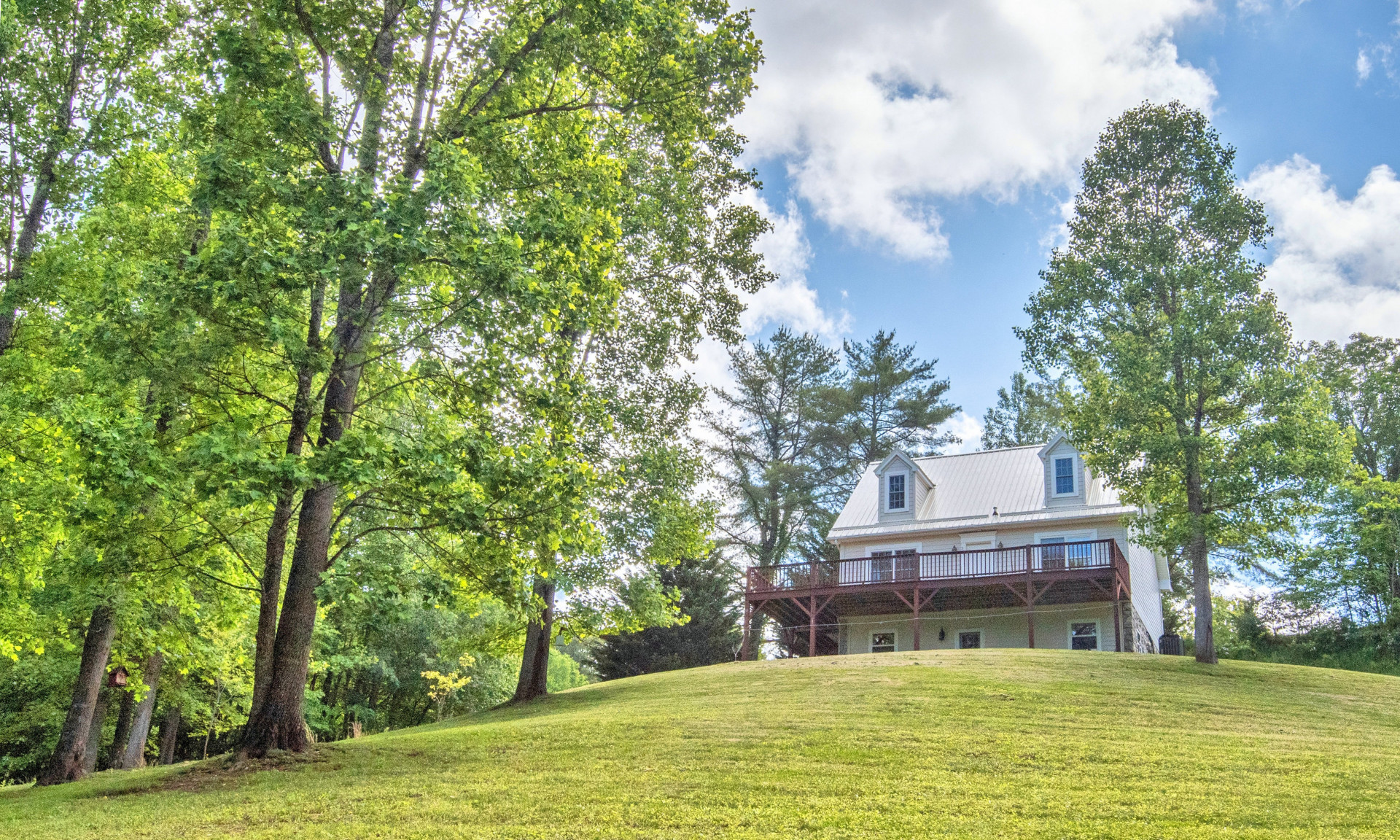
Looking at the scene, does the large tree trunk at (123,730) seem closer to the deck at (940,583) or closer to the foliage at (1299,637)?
the deck at (940,583)

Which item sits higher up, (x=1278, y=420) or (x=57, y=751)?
(x=1278, y=420)

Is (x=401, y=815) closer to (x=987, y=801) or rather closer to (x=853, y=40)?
(x=987, y=801)

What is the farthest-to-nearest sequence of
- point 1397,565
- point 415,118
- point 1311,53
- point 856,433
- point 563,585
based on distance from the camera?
point 856,433
point 1397,565
point 1311,53
point 563,585
point 415,118

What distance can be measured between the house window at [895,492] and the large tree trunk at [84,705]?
2068cm

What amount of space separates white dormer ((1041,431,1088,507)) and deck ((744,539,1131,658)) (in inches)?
86.2

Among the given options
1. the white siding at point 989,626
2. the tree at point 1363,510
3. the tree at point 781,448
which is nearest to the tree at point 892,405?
the tree at point 781,448

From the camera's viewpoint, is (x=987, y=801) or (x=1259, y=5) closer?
(x=987, y=801)

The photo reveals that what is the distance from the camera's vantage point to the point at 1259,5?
17609 millimetres

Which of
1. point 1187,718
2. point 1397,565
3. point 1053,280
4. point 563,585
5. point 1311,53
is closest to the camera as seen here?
point 1187,718

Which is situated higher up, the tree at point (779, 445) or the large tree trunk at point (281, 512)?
the tree at point (779, 445)

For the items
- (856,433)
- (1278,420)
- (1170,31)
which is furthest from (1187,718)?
(856,433)

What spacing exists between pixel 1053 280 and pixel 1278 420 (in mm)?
5665

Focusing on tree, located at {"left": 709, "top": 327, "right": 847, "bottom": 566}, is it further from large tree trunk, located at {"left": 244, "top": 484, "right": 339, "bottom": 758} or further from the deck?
large tree trunk, located at {"left": 244, "top": 484, "right": 339, "bottom": 758}

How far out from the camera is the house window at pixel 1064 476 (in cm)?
2567
